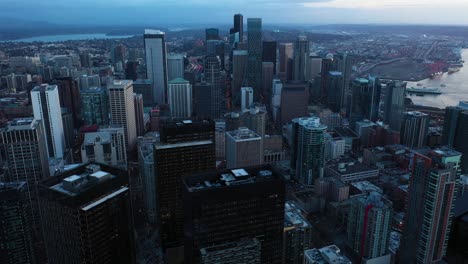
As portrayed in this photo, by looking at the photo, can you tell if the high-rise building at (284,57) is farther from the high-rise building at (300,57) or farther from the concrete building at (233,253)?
the concrete building at (233,253)

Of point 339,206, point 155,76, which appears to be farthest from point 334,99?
point 339,206

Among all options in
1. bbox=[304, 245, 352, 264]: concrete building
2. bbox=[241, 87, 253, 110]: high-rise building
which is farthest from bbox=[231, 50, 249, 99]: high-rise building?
bbox=[304, 245, 352, 264]: concrete building

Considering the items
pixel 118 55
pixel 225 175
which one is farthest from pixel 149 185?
pixel 118 55

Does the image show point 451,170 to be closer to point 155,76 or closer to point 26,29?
point 155,76

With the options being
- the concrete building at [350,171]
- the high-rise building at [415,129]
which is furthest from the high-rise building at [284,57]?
the concrete building at [350,171]

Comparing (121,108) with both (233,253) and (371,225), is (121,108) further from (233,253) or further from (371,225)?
(233,253)
